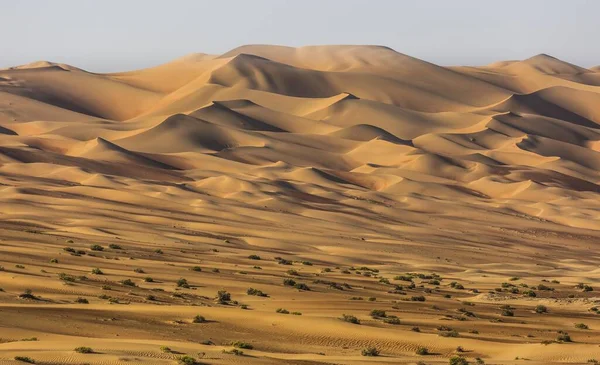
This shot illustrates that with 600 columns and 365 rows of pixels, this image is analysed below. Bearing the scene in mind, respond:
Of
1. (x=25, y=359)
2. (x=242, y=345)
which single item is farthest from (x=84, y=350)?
(x=242, y=345)

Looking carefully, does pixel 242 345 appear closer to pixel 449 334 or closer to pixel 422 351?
pixel 422 351

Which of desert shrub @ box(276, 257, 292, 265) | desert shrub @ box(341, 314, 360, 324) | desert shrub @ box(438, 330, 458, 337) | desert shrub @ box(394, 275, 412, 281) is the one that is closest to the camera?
desert shrub @ box(438, 330, 458, 337)

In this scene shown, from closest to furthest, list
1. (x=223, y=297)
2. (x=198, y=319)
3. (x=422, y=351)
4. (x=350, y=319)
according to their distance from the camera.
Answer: (x=422, y=351), (x=198, y=319), (x=350, y=319), (x=223, y=297)

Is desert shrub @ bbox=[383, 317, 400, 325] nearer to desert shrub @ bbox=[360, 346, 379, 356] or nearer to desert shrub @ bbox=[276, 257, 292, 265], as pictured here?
desert shrub @ bbox=[360, 346, 379, 356]

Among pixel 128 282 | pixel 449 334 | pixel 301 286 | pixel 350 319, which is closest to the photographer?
pixel 449 334

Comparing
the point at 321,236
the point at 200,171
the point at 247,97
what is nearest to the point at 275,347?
the point at 321,236

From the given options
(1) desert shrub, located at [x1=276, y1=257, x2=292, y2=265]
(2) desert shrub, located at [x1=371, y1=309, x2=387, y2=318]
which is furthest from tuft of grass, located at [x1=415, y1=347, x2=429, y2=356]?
(1) desert shrub, located at [x1=276, y1=257, x2=292, y2=265]

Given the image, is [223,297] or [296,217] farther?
[296,217]

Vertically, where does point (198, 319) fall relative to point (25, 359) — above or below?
below

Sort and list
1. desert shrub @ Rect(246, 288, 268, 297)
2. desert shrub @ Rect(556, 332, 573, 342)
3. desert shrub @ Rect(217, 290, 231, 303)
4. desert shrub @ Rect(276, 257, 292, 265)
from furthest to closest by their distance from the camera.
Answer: desert shrub @ Rect(276, 257, 292, 265)
desert shrub @ Rect(246, 288, 268, 297)
desert shrub @ Rect(217, 290, 231, 303)
desert shrub @ Rect(556, 332, 573, 342)

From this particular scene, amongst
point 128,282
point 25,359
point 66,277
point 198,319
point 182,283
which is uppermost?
point 25,359
